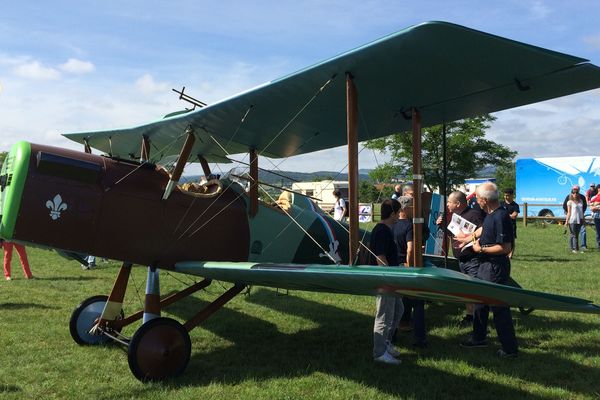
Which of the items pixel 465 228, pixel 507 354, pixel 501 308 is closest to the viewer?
pixel 501 308

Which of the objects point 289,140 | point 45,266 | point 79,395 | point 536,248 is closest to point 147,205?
point 79,395

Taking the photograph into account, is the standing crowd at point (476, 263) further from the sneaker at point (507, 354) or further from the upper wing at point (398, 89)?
the upper wing at point (398, 89)

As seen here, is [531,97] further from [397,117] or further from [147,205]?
[147,205]

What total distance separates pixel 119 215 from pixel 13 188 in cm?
87

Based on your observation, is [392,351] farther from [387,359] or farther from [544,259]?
[544,259]

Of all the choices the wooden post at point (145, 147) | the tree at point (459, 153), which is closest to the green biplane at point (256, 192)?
the wooden post at point (145, 147)

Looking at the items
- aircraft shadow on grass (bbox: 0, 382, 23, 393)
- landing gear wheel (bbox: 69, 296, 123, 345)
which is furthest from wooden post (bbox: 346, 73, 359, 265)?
landing gear wheel (bbox: 69, 296, 123, 345)

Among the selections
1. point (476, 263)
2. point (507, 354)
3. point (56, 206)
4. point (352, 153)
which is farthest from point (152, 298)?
point (507, 354)

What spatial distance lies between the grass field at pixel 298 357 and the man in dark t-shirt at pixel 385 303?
0.48ft

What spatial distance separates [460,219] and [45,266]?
8.94 meters

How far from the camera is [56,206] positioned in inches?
176

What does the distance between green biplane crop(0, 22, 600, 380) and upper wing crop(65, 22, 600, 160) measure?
14 millimetres

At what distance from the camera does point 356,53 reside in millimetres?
3867

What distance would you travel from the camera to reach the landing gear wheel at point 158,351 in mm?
4344
